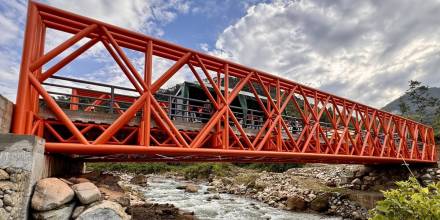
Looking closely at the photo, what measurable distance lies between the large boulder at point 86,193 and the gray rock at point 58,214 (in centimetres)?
26

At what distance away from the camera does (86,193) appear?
6.98 m

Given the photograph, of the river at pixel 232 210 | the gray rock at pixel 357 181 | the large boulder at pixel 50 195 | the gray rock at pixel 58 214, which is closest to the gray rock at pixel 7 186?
the large boulder at pixel 50 195

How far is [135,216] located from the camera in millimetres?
15000

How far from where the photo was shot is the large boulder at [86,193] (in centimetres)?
687

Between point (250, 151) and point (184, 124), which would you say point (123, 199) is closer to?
point (184, 124)

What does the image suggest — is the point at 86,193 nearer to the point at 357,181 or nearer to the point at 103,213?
the point at 103,213

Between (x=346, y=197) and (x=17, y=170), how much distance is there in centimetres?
2109

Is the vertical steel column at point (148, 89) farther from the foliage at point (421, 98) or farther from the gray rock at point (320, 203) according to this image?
the foliage at point (421, 98)

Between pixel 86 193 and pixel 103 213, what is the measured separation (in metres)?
0.69

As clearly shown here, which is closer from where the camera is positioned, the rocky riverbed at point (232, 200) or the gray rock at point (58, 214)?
the gray rock at point (58, 214)

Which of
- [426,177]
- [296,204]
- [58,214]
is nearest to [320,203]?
[296,204]

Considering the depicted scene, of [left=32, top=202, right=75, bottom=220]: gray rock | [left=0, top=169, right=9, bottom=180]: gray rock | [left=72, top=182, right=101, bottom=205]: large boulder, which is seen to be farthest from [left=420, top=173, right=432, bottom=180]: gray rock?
[left=0, top=169, right=9, bottom=180]: gray rock

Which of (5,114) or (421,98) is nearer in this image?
(5,114)

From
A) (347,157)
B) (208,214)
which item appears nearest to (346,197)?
(347,157)
